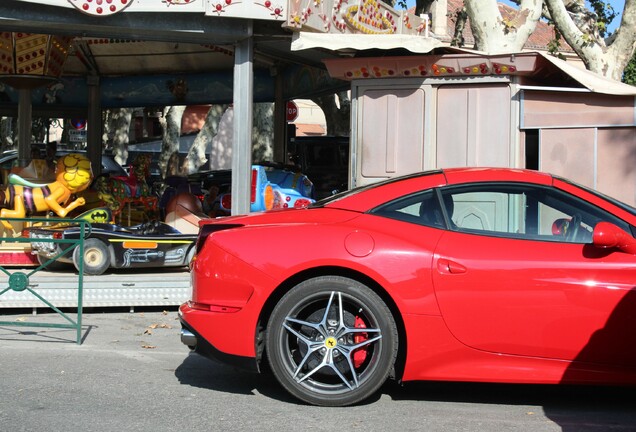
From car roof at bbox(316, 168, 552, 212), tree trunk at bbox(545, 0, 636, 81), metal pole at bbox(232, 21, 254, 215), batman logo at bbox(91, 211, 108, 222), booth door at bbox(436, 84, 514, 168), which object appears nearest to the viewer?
car roof at bbox(316, 168, 552, 212)

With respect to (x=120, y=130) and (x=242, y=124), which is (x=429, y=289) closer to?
(x=242, y=124)

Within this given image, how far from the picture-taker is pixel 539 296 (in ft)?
17.1

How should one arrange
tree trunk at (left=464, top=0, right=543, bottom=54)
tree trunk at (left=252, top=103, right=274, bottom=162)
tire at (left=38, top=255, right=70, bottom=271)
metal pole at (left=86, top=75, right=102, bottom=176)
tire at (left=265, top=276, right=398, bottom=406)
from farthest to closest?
tree trunk at (left=252, top=103, right=274, bottom=162)
metal pole at (left=86, top=75, right=102, bottom=176)
tree trunk at (left=464, top=0, right=543, bottom=54)
tire at (left=38, top=255, right=70, bottom=271)
tire at (left=265, top=276, right=398, bottom=406)

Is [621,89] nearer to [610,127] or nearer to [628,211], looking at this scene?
[610,127]

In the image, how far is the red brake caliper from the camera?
5.43 metres

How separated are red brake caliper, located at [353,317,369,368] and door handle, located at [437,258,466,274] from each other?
1.94 ft

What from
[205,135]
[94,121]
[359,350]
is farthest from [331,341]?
[205,135]

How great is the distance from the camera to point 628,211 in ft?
18.0

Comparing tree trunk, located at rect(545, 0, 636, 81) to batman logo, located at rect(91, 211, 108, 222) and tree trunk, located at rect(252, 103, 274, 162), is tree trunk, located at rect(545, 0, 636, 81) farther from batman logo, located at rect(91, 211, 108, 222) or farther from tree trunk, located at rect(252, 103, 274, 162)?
tree trunk, located at rect(252, 103, 274, 162)

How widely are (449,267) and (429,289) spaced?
178mm

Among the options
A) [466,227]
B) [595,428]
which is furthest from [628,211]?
[595,428]

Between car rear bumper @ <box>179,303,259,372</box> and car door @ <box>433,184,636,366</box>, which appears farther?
car rear bumper @ <box>179,303,259,372</box>

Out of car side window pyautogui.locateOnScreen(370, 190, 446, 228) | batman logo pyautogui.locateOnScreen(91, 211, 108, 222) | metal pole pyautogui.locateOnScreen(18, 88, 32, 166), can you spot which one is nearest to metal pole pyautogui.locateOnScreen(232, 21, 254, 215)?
batman logo pyautogui.locateOnScreen(91, 211, 108, 222)

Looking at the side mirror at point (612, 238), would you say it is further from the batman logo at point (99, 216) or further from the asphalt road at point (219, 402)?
the batman logo at point (99, 216)
